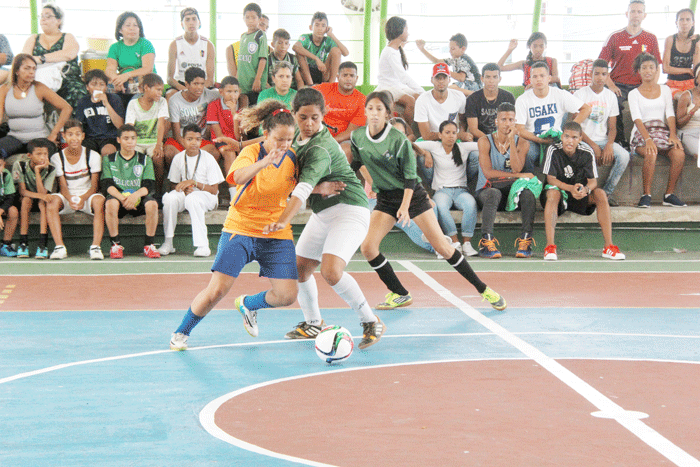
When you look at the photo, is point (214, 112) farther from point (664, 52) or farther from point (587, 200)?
point (664, 52)

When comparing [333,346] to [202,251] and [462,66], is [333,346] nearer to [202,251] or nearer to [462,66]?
[202,251]

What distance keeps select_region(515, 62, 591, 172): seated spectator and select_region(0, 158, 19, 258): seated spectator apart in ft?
21.9

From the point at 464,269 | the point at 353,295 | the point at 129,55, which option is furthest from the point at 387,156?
the point at 129,55

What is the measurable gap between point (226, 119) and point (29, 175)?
8.70 feet

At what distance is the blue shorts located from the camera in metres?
5.05

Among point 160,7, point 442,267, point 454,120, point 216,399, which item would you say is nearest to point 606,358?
point 216,399

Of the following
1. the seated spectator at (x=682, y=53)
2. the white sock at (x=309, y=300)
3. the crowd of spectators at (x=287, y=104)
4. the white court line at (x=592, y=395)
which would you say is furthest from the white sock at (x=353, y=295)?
the seated spectator at (x=682, y=53)

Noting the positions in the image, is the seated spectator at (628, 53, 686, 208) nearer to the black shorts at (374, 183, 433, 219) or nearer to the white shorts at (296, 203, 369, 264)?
the black shorts at (374, 183, 433, 219)

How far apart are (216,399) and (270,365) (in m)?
0.82

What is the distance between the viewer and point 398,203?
6.58 m

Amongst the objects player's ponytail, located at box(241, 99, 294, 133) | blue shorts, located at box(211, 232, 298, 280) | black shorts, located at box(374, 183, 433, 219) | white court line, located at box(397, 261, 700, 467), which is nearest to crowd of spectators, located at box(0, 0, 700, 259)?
black shorts, located at box(374, 183, 433, 219)

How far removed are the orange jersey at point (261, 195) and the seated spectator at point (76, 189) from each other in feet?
16.6

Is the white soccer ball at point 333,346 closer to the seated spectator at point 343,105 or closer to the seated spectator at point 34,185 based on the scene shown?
the seated spectator at point 343,105

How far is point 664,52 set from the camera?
→ 11.8 m
